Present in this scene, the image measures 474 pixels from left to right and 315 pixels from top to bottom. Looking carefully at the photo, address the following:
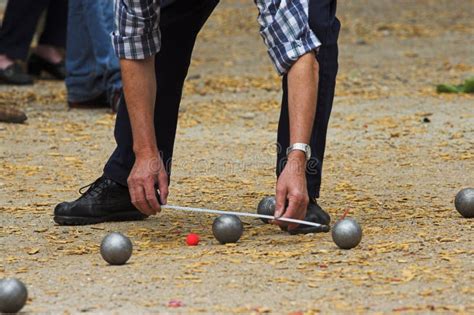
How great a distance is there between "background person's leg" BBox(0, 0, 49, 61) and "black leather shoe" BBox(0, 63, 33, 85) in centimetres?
10

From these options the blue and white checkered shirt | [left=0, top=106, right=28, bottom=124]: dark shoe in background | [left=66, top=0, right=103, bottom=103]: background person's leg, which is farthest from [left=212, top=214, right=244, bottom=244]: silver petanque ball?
[left=66, top=0, right=103, bottom=103]: background person's leg

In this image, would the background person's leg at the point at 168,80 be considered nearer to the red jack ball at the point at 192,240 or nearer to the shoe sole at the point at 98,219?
the shoe sole at the point at 98,219

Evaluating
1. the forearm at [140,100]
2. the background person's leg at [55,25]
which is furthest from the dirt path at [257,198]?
the background person's leg at [55,25]

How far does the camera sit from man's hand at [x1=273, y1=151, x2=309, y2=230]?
4605 millimetres

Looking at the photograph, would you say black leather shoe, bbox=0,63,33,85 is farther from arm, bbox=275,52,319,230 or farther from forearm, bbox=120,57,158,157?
arm, bbox=275,52,319,230

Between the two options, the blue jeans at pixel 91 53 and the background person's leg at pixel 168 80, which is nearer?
the background person's leg at pixel 168 80

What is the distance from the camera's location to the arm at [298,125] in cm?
461

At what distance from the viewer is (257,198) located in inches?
241

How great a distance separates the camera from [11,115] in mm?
8602

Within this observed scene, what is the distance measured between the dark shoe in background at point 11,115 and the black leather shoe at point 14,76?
1.91 meters

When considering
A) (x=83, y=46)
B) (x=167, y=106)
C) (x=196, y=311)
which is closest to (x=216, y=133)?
(x=83, y=46)

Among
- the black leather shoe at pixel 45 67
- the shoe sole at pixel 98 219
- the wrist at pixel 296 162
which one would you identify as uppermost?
the wrist at pixel 296 162

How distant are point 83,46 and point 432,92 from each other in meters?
2.66

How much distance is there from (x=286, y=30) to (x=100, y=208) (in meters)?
1.42
